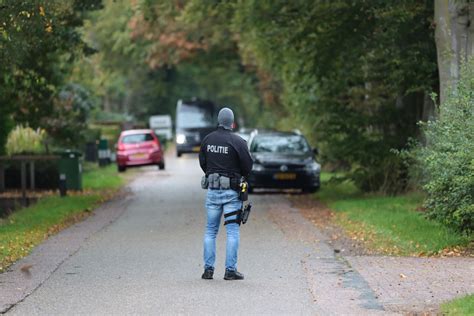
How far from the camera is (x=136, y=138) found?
1620 inches

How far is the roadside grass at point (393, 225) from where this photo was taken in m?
14.5

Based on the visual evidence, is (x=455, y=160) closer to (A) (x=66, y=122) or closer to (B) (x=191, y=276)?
(B) (x=191, y=276)

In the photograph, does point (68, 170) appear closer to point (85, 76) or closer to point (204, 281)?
point (204, 281)

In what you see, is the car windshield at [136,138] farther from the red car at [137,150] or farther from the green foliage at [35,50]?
the green foliage at [35,50]

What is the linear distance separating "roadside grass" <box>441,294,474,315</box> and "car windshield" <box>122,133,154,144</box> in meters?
31.6

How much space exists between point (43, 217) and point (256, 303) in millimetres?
10450

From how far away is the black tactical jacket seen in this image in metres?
11.6

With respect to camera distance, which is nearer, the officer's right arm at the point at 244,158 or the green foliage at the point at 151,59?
the officer's right arm at the point at 244,158

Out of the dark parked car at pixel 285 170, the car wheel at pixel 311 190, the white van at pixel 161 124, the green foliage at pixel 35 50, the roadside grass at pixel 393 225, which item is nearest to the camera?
the roadside grass at pixel 393 225

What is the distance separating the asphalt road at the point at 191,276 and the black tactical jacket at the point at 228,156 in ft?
4.17

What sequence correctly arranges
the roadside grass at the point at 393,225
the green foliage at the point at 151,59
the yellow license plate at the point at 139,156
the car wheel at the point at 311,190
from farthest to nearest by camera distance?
the green foliage at the point at 151,59
the yellow license plate at the point at 139,156
the car wheel at the point at 311,190
the roadside grass at the point at 393,225

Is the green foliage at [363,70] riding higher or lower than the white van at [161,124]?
higher

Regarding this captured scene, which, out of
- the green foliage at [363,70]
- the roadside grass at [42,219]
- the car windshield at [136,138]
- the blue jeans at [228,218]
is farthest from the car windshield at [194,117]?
the blue jeans at [228,218]

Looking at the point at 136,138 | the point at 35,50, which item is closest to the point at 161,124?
the point at 136,138
